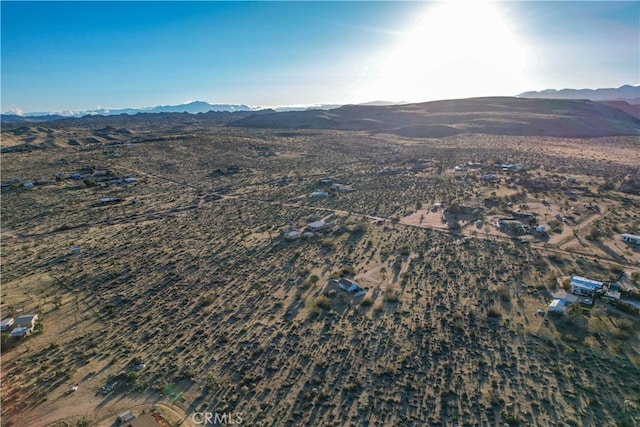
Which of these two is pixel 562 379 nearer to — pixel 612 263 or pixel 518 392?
pixel 518 392

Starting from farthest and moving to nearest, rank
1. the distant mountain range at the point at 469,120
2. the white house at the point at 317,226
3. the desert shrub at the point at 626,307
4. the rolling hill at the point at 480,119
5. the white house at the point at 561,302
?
the rolling hill at the point at 480,119
the distant mountain range at the point at 469,120
the white house at the point at 317,226
the white house at the point at 561,302
the desert shrub at the point at 626,307

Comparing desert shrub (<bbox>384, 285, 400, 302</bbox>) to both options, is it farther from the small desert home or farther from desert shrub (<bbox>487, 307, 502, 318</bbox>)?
the small desert home

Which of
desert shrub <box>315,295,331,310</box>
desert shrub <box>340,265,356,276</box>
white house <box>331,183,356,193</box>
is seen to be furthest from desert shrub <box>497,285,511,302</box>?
white house <box>331,183,356,193</box>

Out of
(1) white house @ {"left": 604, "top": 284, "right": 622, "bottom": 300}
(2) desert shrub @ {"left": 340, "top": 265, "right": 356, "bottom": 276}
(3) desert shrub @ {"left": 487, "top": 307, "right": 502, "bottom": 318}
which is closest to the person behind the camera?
(3) desert shrub @ {"left": 487, "top": 307, "right": 502, "bottom": 318}

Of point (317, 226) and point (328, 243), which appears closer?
point (328, 243)

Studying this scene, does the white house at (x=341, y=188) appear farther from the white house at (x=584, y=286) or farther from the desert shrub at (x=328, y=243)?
the white house at (x=584, y=286)

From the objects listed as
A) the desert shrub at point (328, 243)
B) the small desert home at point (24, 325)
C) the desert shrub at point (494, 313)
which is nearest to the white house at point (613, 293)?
the desert shrub at point (494, 313)

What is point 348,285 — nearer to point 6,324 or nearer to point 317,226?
point 317,226

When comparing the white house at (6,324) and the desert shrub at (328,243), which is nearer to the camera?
the white house at (6,324)

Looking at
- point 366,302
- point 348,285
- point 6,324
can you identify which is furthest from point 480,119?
point 6,324
